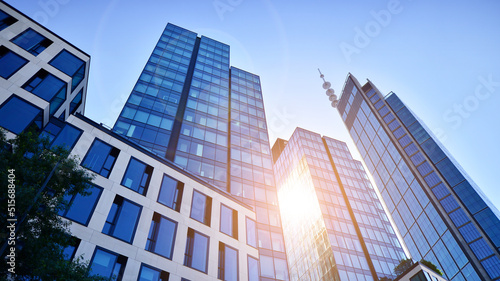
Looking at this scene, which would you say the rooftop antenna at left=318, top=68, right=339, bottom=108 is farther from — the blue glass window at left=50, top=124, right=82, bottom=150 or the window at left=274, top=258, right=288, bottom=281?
the blue glass window at left=50, top=124, right=82, bottom=150

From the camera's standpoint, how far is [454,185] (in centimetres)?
7012

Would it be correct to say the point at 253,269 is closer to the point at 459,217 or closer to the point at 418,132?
the point at 459,217

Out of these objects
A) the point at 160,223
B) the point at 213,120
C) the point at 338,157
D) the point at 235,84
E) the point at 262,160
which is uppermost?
the point at 338,157

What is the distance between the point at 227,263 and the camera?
25141 millimetres

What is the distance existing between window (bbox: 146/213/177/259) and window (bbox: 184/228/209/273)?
65.4 inches

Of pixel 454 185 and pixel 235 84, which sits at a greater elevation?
pixel 235 84

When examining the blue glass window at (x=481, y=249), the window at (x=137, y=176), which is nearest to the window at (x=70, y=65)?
the window at (x=137, y=176)

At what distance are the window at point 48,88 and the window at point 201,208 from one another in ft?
47.9

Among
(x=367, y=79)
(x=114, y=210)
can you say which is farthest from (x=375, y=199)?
(x=114, y=210)

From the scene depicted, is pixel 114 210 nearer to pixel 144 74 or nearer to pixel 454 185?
pixel 144 74

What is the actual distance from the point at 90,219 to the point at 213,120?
29.6 meters

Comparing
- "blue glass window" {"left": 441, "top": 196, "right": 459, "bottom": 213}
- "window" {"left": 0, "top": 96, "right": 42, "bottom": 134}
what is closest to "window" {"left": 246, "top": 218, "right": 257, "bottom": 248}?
"window" {"left": 0, "top": 96, "right": 42, "bottom": 134}

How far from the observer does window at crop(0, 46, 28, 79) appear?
2220cm

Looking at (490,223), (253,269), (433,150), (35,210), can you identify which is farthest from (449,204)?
(35,210)
